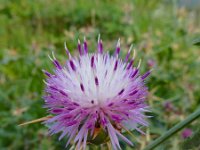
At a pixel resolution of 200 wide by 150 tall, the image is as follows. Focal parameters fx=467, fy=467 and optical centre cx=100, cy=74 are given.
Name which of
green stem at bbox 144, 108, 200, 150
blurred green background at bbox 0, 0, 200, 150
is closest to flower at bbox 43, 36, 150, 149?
green stem at bbox 144, 108, 200, 150

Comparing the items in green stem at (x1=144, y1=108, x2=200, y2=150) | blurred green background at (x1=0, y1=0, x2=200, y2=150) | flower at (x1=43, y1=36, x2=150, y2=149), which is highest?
blurred green background at (x1=0, y1=0, x2=200, y2=150)

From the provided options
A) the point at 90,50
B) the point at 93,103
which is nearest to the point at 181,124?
the point at 93,103

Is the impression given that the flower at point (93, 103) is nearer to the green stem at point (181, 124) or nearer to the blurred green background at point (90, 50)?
the green stem at point (181, 124)

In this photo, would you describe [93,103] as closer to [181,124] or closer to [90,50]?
[181,124]

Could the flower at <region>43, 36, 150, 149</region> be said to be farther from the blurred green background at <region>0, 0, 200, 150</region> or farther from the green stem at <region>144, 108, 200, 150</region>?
the blurred green background at <region>0, 0, 200, 150</region>

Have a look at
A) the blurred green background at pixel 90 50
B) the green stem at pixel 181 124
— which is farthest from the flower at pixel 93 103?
the blurred green background at pixel 90 50
